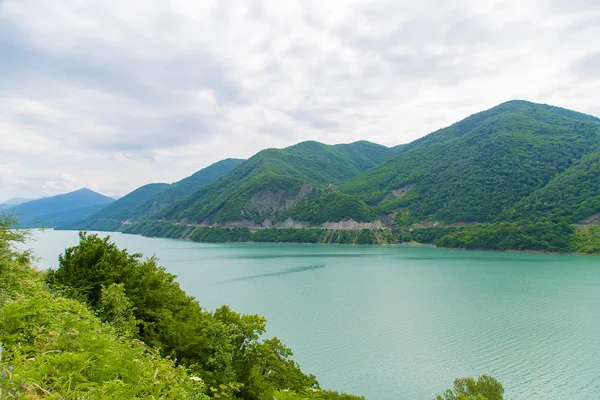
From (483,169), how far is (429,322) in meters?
114

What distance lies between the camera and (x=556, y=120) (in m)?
152

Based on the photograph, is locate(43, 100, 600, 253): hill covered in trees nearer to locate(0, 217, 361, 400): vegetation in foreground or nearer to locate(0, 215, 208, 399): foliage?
locate(0, 217, 361, 400): vegetation in foreground

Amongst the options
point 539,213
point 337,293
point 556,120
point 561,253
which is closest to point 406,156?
point 556,120

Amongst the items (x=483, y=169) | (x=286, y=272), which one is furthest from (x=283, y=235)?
(x=286, y=272)

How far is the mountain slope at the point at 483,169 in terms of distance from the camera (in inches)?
4476

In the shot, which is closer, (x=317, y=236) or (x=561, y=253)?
(x=561, y=253)

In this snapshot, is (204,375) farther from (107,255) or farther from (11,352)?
(11,352)

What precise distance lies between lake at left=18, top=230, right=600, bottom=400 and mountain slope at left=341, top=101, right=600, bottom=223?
58.0 metres

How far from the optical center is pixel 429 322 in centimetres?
2981

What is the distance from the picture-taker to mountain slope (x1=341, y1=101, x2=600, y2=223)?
11369 cm

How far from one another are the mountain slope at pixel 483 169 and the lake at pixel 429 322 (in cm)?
5798

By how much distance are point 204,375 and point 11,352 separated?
23.3 feet

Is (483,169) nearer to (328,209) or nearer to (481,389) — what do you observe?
(328,209)

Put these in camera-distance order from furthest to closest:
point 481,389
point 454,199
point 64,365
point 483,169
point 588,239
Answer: point 483,169 → point 454,199 → point 588,239 → point 481,389 → point 64,365
